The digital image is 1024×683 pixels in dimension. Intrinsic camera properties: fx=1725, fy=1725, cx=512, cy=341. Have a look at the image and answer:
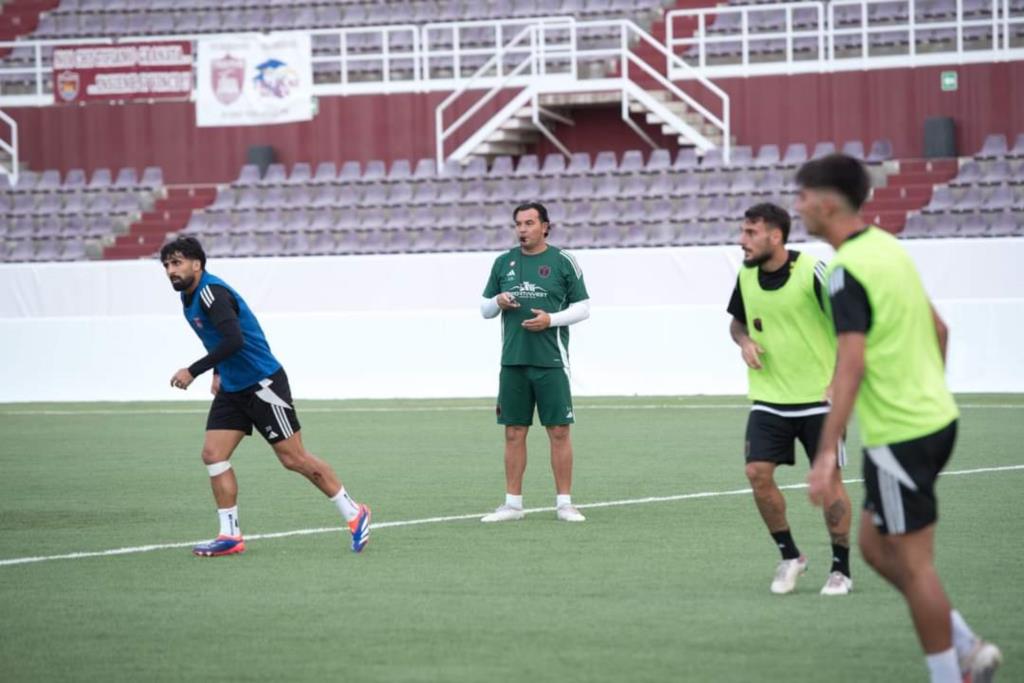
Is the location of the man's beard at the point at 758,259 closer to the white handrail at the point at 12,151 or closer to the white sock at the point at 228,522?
the white sock at the point at 228,522

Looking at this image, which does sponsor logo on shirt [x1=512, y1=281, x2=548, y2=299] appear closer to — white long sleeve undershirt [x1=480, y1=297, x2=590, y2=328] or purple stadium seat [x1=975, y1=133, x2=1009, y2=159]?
white long sleeve undershirt [x1=480, y1=297, x2=590, y2=328]

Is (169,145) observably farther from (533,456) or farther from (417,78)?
(533,456)

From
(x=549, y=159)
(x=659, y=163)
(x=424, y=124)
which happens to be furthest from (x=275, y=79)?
(x=659, y=163)

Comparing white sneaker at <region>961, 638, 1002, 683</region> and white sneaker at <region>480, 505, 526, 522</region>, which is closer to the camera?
white sneaker at <region>961, 638, 1002, 683</region>

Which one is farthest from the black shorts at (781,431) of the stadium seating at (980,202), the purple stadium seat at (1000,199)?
the purple stadium seat at (1000,199)

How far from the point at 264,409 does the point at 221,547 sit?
0.85m

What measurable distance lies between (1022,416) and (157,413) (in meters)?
10.5

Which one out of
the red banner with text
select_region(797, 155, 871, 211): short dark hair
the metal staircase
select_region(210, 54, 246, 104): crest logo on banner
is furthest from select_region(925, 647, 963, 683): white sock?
the red banner with text

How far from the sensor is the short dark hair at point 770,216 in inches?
334

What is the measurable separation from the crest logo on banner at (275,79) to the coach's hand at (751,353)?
1011 inches

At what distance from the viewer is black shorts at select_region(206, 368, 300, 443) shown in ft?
33.4

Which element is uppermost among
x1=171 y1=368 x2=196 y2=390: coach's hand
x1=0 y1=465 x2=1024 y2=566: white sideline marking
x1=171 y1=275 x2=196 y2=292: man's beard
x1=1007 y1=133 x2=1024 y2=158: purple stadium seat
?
x1=1007 y1=133 x2=1024 y2=158: purple stadium seat

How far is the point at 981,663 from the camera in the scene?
5906 millimetres

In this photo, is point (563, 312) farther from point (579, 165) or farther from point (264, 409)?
point (579, 165)
